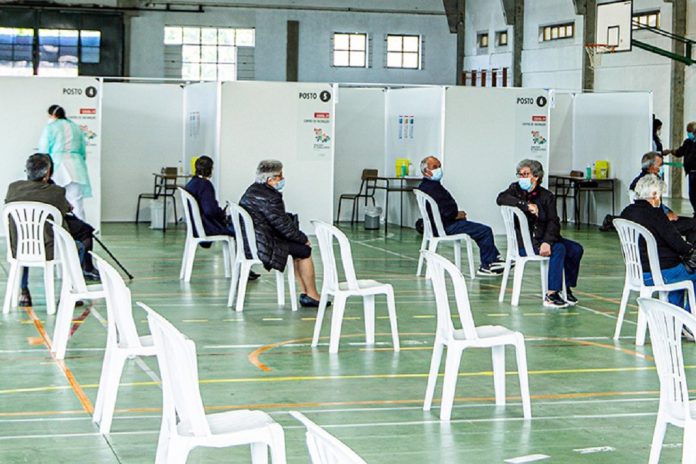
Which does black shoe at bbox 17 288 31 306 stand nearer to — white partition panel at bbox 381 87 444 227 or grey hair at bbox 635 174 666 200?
grey hair at bbox 635 174 666 200

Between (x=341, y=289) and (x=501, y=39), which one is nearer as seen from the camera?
(x=341, y=289)

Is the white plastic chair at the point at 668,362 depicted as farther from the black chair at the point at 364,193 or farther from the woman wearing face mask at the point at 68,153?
the black chair at the point at 364,193

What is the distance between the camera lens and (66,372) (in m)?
6.67

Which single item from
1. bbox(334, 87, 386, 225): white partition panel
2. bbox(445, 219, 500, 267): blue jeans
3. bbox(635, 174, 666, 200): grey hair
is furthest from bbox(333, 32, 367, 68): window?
bbox(635, 174, 666, 200): grey hair

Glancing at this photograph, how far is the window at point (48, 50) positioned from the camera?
90.3 ft

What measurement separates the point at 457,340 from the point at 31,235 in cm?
404

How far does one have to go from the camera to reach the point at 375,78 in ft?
97.0

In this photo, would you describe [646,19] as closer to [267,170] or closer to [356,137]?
[356,137]

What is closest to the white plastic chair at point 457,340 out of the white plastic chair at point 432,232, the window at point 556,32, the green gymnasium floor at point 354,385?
the green gymnasium floor at point 354,385

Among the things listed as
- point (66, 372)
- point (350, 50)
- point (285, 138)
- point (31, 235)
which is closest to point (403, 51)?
point (350, 50)

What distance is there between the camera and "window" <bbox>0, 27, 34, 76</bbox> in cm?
2752

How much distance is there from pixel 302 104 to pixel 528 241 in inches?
238

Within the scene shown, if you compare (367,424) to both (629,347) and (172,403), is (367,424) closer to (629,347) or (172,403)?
(172,403)

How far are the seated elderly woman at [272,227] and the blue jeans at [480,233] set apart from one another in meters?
2.76
